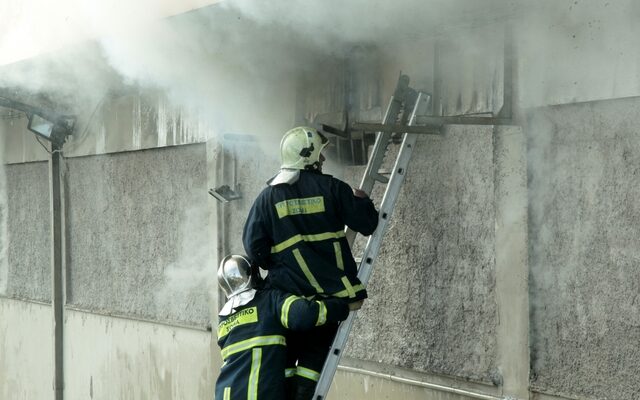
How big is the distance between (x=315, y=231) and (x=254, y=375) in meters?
0.74

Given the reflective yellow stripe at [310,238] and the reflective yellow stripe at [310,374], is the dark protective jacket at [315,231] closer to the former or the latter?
the reflective yellow stripe at [310,238]

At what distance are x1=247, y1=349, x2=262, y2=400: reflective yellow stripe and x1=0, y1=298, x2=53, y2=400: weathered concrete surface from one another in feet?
16.1

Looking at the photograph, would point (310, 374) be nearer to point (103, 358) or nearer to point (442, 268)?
point (442, 268)

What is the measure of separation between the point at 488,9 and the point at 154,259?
3.84 m

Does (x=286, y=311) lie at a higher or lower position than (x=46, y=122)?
lower

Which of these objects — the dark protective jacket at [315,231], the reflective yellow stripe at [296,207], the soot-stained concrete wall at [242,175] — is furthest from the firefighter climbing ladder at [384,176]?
the soot-stained concrete wall at [242,175]

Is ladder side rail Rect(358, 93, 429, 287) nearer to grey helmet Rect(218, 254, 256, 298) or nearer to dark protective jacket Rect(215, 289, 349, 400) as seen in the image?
dark protective jacket Rect(215, 289, 349, 400)

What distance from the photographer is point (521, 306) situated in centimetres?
447

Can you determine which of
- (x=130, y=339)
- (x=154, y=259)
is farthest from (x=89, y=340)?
(x=154, y=259)

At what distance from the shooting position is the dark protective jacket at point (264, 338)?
4496 mm

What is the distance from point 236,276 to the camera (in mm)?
4852


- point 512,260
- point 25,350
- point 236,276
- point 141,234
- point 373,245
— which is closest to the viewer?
point 512,260

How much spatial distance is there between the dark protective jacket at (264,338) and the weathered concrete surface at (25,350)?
4777mm

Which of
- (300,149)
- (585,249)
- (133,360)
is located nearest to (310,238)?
(300,149)
